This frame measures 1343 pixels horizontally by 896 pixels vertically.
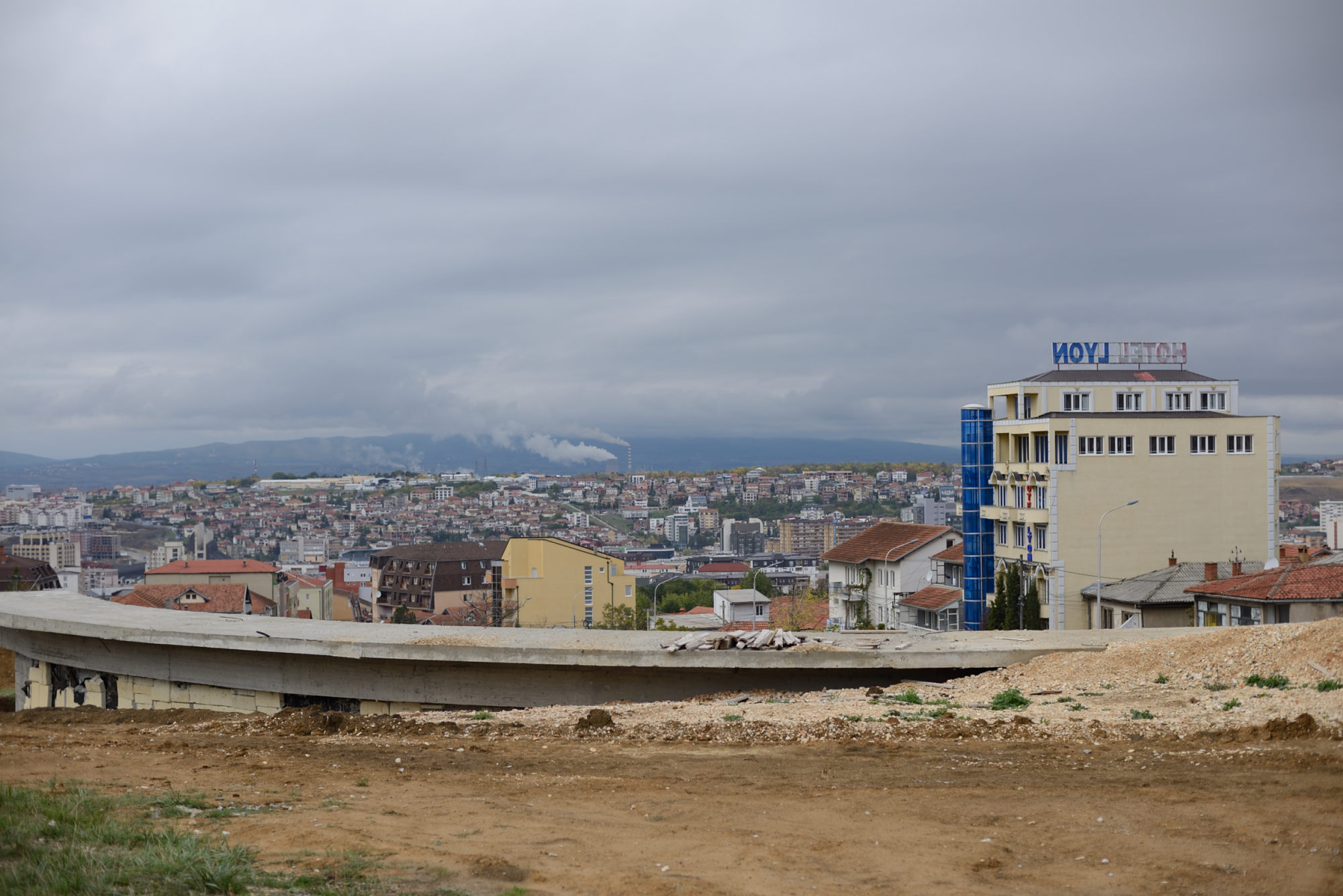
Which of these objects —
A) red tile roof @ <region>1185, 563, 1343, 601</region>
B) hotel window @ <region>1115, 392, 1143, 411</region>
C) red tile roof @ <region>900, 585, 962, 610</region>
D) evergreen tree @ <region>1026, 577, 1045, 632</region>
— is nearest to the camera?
red tile roof @ <region>1185, 563, 1343, 601</region>

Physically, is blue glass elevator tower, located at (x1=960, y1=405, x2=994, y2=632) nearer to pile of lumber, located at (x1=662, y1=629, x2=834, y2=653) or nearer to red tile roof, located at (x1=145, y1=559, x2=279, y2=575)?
pile of lumber, located at (x1=662, y1=629, x2=834, y2=653)

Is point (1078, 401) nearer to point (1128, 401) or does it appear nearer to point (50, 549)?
point (1128, 401)

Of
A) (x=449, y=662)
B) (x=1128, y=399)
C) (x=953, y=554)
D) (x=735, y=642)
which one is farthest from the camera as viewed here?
(x=953, y=554)

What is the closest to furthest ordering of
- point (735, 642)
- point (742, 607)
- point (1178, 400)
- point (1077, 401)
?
point (735, 642) < point (1077, 401) < point (1178, 400) < point (742, 607)

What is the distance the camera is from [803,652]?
1897 cm

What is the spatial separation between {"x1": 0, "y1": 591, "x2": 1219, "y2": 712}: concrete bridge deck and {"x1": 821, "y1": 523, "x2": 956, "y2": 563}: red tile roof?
47.5m

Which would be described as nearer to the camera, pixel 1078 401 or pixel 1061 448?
pixel 1061 448

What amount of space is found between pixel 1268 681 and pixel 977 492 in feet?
173

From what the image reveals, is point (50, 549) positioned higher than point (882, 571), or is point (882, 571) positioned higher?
point (882, 571)

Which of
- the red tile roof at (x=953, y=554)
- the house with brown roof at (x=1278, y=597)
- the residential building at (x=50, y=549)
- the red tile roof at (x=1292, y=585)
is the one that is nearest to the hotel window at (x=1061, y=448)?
the red tile roof at (x=953, y=554)

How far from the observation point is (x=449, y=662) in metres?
20.0

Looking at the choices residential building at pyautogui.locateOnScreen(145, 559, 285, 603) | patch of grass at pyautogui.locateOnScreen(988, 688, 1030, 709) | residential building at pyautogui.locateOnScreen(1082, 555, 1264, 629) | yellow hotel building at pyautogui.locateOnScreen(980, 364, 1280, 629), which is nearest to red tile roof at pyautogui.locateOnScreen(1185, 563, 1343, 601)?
residential building at pyautogui.locateOnScreen(1082, 555, 1264, 629)

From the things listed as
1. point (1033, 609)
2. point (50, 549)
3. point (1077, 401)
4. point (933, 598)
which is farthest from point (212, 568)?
point (1077, 401)

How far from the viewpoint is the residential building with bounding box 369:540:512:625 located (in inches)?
3986
